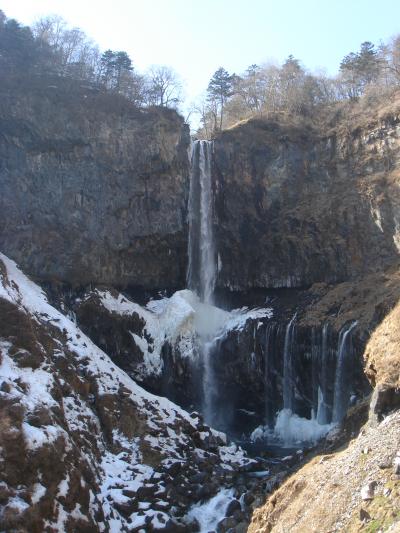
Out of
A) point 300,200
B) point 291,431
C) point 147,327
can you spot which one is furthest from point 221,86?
point 291,431

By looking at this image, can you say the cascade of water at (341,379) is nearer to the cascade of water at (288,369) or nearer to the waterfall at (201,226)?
the cascade of water at (288,369)

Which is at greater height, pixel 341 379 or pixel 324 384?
pixel 341 379

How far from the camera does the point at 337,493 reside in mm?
11297

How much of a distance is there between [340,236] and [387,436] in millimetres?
23011

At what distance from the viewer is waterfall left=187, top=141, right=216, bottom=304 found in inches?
1420

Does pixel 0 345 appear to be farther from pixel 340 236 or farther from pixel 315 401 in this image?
pixel 340 236

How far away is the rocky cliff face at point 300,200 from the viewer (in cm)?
3325

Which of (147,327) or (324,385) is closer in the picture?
(324,385)

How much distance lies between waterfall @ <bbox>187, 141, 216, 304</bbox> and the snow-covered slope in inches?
492

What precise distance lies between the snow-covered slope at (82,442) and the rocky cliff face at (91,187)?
7.38 meters

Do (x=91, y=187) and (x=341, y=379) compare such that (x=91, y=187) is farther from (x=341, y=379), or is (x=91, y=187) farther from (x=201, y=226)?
(x=341, y=379)

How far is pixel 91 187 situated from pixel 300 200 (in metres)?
14.1

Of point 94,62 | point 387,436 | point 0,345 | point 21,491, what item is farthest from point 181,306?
point 94,62

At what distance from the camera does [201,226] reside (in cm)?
3634
